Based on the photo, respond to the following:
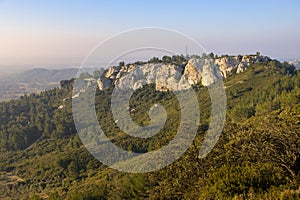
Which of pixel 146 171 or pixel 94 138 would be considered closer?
pixel 146 171

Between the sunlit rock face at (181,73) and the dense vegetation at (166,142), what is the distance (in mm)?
3586

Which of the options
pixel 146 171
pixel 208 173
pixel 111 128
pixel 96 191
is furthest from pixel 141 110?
pixel 208 173

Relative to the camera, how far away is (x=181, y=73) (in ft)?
329

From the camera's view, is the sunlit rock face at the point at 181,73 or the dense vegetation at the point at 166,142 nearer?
the dense vegetation at the point at 166,142

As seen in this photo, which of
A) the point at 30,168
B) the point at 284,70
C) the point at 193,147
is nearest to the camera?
the point at 193,147

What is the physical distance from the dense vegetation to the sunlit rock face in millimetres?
3586

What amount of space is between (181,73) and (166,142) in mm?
Result: 81502

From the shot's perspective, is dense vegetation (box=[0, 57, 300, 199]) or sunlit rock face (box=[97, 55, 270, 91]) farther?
sunlit rock face (box=[97, 55, 270, 91])

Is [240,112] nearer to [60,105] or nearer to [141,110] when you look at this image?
[141,110]

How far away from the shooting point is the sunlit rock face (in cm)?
9119

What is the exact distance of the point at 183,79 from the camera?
96125mm

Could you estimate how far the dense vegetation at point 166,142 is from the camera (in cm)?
1479

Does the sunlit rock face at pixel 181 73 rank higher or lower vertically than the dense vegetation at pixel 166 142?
higher

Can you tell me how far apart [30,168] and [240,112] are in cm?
4149
